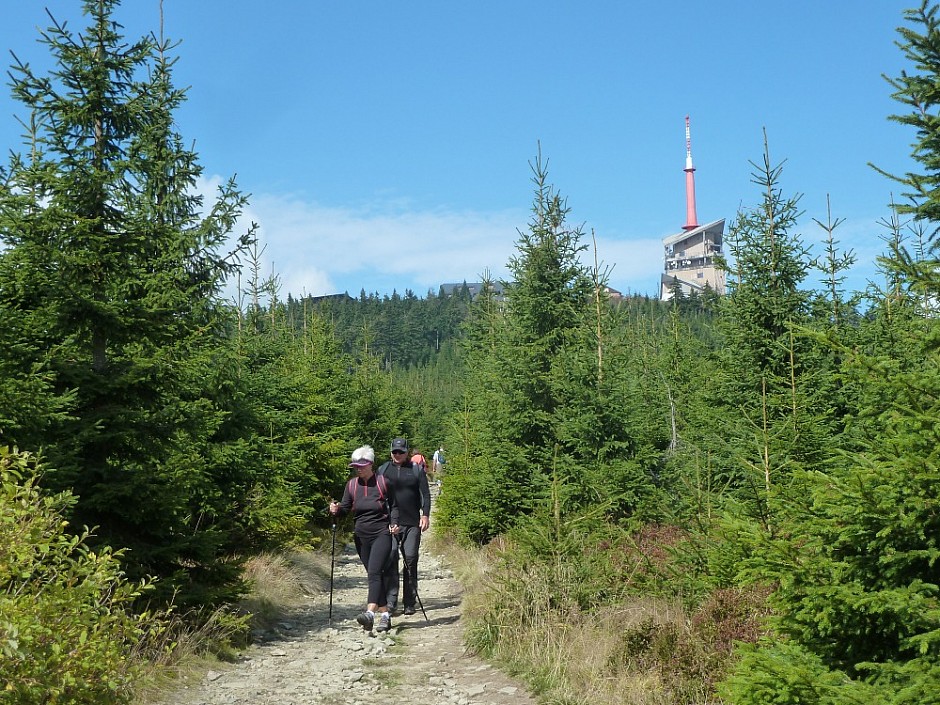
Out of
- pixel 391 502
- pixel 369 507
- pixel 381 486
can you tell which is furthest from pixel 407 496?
pixel 369 507

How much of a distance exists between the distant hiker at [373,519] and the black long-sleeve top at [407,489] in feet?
0.27

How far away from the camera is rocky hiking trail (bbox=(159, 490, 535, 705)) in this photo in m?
6.68

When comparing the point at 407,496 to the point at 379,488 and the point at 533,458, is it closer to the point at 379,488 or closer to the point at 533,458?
the point at 379,488

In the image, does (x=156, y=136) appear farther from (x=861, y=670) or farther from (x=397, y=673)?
(x=861, y=670)

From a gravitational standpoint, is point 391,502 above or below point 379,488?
below

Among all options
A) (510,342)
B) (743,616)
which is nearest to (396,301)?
(510,342)

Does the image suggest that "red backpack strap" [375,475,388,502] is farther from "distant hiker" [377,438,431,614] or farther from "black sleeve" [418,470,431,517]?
"black sleeve" [418,470,431,517]

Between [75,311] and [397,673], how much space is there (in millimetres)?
4686

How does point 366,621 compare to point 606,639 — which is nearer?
point 606,639

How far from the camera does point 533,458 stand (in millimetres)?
14906

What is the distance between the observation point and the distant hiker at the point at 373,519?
966 centimetres

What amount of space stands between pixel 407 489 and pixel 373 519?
630 mm

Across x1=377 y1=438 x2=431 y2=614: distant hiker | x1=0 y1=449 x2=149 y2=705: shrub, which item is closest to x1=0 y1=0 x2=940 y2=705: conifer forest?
x1=0 y1=449 x2=149 y2=705: shrub

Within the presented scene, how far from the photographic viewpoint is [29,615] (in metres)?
3.39
